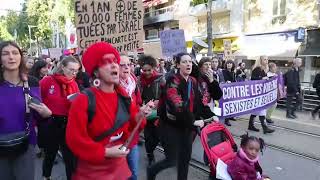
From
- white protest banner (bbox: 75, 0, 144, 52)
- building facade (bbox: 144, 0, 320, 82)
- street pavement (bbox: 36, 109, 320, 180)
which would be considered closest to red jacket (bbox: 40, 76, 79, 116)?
white protest banner (bbox: 75, 0, 144, 52)

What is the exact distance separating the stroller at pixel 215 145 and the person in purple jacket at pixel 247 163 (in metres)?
0.25

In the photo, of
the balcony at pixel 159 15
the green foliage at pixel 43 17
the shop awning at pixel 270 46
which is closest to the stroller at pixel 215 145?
the shop awning at pixel 270 46

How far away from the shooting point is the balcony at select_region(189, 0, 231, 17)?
27281mm

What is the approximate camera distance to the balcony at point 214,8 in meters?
27.3

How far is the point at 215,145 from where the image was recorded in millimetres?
4703

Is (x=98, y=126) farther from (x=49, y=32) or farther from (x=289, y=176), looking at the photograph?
(x=49, y=32)

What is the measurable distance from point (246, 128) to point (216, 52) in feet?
63.8

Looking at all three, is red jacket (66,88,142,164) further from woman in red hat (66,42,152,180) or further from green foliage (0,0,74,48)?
green foliage (0,0,74,48)

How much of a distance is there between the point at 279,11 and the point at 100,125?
71.0ft

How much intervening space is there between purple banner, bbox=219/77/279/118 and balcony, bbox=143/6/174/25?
27.7 meters

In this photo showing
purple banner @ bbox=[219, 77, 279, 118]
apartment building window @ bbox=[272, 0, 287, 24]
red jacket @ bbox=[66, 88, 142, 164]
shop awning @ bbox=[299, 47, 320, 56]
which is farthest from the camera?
apartment building window @ bbox=[272, 0, 287, 24]

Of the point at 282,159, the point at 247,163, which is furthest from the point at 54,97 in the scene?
the point at 282,159

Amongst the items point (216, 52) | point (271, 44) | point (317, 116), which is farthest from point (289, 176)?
point (216, 52)

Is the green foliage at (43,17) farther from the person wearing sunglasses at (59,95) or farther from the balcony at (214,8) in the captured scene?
the person wearing sunglasses at (59,95)
